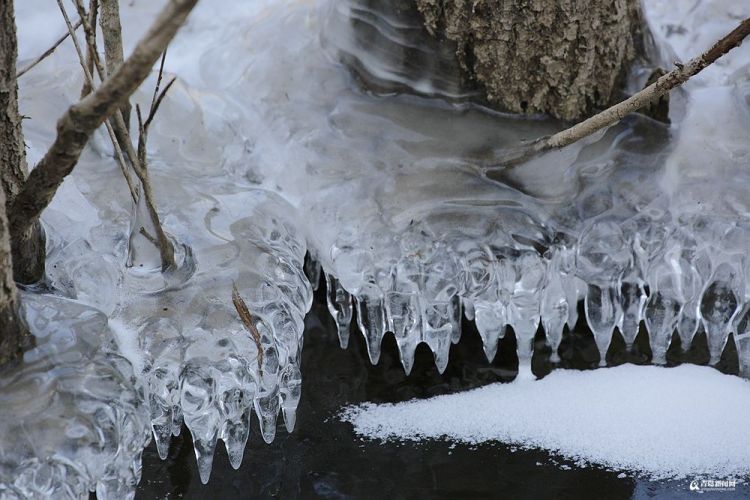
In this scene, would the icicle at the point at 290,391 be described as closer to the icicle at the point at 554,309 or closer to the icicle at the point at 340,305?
the icicle at the point at 340,305

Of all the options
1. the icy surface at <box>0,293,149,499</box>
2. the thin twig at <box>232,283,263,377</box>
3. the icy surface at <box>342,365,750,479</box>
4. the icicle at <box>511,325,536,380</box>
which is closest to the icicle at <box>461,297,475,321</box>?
the icicle at <box>511,325,536,380</box>

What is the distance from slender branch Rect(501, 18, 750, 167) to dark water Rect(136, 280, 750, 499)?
29.6 inches

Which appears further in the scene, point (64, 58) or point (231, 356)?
point (64, 58)

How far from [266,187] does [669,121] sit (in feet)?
4.73

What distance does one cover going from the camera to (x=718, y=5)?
3.96 m

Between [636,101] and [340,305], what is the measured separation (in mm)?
1138

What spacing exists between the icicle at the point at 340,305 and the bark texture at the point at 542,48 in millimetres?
873

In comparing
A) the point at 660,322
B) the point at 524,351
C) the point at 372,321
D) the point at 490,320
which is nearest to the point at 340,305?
the point at 372,321

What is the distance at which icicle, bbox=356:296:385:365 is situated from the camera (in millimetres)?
2928

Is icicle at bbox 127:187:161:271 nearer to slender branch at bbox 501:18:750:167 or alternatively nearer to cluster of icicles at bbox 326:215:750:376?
cluster of icicles at bbox 326:215:750:376

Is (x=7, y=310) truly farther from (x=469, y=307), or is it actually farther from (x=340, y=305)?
(x=469, y=307)

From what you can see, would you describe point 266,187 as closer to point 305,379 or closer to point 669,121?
point 305,379

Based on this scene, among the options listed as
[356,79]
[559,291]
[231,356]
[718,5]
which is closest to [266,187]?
[356,79]

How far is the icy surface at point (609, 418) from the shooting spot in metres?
2.69
